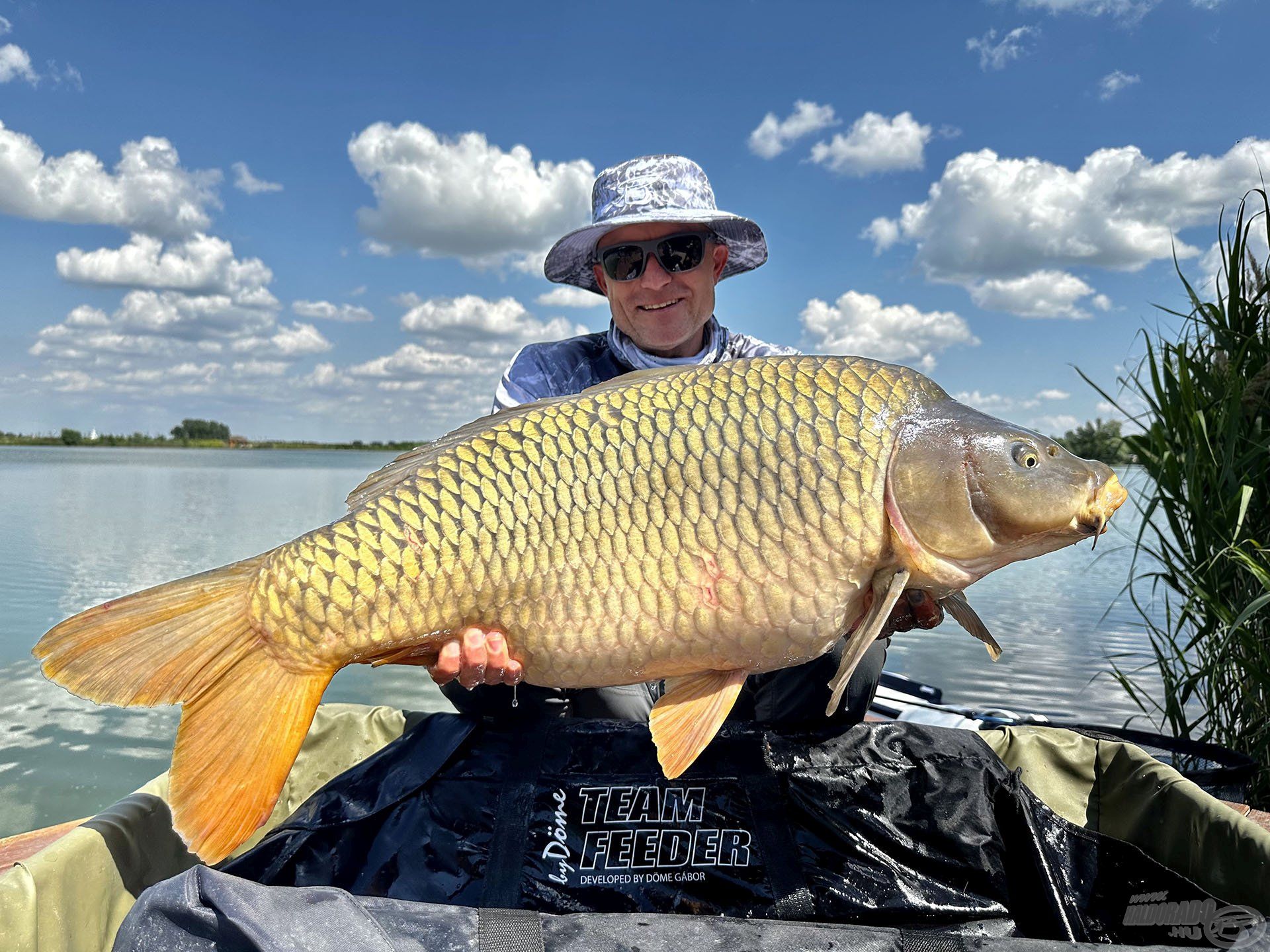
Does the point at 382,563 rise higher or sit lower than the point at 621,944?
higher

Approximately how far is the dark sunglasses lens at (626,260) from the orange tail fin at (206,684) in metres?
1.18

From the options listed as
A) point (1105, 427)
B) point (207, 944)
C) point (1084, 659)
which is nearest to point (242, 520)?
point (1084, 659)

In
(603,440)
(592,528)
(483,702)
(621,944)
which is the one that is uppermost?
(603,440)

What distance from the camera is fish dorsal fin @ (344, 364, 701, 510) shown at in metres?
1.34

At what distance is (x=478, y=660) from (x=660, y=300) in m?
1.13

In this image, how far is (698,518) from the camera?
1.24 metres

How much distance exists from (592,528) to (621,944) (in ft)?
1.73

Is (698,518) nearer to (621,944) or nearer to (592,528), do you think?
(592,528)

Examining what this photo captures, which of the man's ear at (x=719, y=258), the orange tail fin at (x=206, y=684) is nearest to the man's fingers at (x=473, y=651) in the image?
the orange tail fin at (x=206, y=684)

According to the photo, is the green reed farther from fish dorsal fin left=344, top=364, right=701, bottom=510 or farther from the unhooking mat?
fish dorsal fin left=344, top=364, right=701, bottom=510

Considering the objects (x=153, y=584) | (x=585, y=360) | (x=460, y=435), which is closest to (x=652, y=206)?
(x=585, y=360)

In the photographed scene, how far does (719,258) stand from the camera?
2297 millimetres

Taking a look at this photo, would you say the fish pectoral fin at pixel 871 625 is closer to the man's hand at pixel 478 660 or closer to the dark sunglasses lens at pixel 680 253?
the man's hand at pixel 478 660

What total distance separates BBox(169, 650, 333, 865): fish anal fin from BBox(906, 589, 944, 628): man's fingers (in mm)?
928
